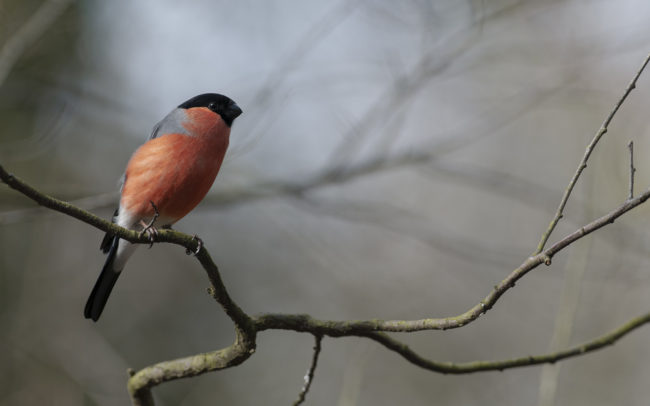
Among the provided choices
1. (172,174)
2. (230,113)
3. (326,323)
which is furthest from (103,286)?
(326,323)

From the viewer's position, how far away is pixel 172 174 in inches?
107

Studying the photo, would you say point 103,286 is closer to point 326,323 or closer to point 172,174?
point 172,174

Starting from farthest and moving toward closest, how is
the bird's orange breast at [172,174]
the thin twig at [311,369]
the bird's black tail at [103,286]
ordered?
the bird's black tail at [103,286] → the bird's orange breast at [172,174] → the thin twig at [311,369]

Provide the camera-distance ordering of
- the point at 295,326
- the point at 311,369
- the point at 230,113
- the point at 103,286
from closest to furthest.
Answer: the point at 295,326
the point at 311,369
the point at 103,286
the point at 230,113

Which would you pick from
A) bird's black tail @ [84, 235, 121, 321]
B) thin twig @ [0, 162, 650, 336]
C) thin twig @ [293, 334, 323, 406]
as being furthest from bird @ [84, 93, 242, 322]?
thin twig @ [293, 334, 323, 406]

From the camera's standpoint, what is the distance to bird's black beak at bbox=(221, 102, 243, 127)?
3090mm

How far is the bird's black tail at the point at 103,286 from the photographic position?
2.88m

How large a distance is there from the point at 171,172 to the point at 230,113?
0.54 m

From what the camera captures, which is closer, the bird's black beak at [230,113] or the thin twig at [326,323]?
the thin twig at [326,323]

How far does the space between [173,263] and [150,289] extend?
0.43 meters

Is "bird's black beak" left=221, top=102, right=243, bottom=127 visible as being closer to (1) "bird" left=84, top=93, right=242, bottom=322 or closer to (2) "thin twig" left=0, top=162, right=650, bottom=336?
(1) "bird" left=84, top=93, right=242, bottom=322

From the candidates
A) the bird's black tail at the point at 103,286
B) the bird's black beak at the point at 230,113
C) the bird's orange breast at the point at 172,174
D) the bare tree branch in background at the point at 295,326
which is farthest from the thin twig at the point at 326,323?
the bird's black beak at the point at 230,113

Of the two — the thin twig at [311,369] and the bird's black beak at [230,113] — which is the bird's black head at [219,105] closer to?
the bird's black beak at [230,113]

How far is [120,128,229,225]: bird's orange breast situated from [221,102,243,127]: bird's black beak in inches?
8.9
